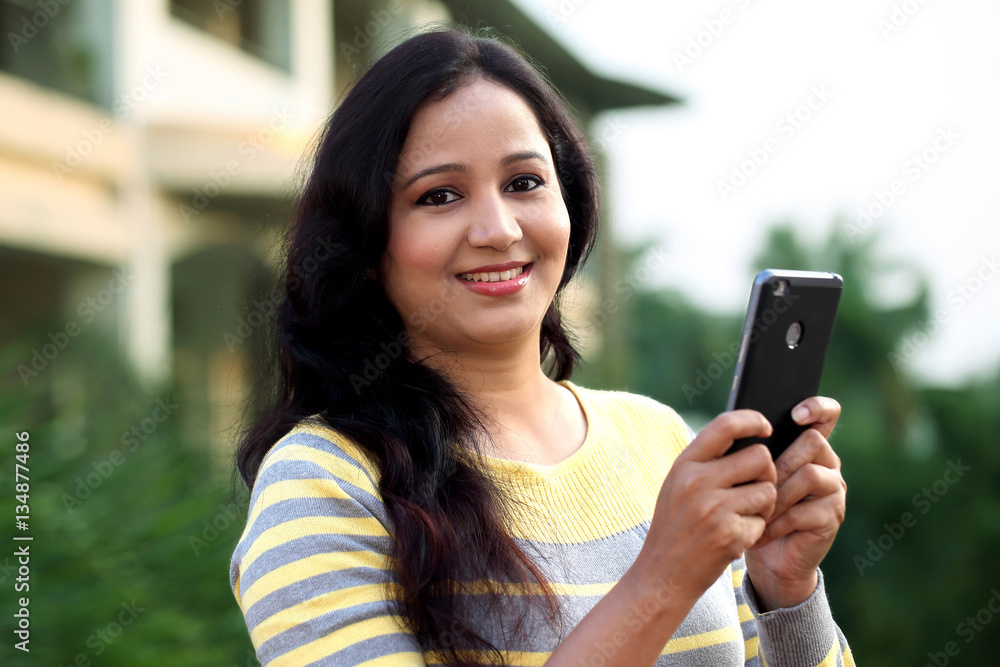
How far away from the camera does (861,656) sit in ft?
34.1

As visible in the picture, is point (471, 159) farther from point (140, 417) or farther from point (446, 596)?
point (140, 417)

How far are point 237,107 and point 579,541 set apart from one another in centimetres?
879

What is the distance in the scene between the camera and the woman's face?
1801mm

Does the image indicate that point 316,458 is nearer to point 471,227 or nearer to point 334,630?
point 334,630

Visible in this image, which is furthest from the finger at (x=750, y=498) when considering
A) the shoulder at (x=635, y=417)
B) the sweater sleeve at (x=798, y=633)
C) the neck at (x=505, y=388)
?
the shoulder at (x=635, y=417)

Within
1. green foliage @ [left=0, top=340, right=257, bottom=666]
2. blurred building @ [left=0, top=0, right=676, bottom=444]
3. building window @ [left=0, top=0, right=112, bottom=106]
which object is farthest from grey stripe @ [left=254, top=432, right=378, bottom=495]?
building window @ [left=0, top=0, right=112, bottom=106]

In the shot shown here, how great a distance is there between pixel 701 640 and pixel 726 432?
1.84ft

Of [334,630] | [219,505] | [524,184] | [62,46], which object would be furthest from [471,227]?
[62,46]

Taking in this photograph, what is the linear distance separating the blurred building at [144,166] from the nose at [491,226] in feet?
12.7

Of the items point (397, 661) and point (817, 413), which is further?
point (817, 413)

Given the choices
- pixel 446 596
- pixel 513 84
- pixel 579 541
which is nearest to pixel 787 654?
pixel 579 541

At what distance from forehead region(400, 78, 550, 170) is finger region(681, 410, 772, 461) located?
2.38 ft

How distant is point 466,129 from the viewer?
1.83 m

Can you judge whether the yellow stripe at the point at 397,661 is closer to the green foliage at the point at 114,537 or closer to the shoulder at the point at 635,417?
the shoulder at the point at 635,417
